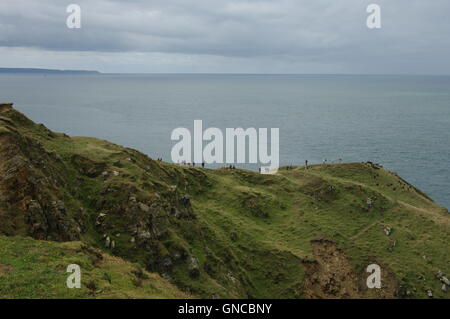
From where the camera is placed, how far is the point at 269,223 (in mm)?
74188

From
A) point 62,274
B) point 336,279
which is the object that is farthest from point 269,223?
point 62,274

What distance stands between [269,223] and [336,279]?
16411mm

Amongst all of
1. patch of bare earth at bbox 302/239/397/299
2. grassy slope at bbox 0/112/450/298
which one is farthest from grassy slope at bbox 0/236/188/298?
patch of bare earth at bbox 302/239/397/299

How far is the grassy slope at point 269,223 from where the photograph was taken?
50000 mm

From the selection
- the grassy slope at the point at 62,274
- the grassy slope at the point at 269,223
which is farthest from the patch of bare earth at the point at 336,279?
the grassy slope at the point at 62,274

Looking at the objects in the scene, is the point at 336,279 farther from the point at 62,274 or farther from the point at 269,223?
the point at 62,274

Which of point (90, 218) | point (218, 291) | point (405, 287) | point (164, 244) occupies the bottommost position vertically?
point (405, 287)

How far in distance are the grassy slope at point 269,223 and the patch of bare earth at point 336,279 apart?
0.66 m

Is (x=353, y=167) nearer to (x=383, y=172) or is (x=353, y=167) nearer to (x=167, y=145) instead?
(x=383, y=172)

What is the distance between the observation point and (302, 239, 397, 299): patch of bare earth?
62312mm

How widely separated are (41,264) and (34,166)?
643 inches

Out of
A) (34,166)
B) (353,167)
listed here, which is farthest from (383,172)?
(34,166)

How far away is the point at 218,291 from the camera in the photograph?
146ft

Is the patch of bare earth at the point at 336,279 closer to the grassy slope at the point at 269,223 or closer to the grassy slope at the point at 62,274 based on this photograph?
the grassy slope at the point at 269,223
